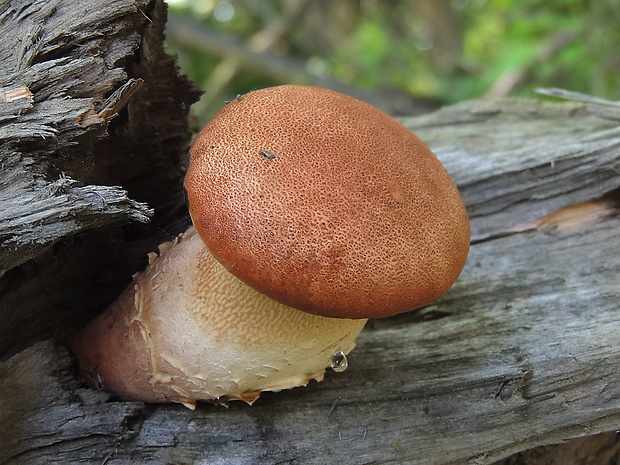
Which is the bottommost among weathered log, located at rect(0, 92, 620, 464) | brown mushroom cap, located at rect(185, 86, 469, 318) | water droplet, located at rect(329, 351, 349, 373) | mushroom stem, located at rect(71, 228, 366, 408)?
weathered log, located at rect(0, 92, 620, 464)

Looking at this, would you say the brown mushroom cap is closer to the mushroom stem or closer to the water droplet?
the mushroom stem

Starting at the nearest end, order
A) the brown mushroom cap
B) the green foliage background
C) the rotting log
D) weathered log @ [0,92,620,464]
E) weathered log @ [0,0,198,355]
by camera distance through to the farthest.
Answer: the brown mushroom cap
weathered log @ [0,0,198,355]
the rotting log
weathered log @ [0,92,620,464]
the green foliage background

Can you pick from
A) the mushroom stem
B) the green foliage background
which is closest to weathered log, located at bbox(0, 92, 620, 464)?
the mushroom stem

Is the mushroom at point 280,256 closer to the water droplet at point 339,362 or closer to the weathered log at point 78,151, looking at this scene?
the water droplet at point 339,362

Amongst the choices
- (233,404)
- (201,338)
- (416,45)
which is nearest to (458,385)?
(233,404)

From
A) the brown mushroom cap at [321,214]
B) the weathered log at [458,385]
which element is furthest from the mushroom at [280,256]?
the weathered log at [458,385]

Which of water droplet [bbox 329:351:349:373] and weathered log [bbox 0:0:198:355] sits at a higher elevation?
weathered log [bbox 0:0:198:355]
